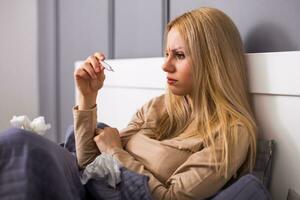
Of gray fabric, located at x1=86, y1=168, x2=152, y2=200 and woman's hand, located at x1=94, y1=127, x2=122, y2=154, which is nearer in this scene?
gray fabric, located at x1=86, y1=168, x2=152, y2=200

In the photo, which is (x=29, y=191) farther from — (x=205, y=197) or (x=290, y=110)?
(x=290, y=110)

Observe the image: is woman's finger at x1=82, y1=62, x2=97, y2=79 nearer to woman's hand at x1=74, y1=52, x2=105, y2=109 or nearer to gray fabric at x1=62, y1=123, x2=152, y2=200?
woman's hand at x1=74, y1=52, x2=105, y2=109

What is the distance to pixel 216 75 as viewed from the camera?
0.95 meters

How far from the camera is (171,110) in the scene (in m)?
1.09

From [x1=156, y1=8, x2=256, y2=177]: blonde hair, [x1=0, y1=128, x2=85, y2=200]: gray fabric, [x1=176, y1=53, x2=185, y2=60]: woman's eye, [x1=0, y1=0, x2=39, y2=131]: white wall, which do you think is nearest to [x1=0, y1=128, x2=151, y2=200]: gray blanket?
[x1=0, y1=128, x2=85, y2=200]: gray fabric

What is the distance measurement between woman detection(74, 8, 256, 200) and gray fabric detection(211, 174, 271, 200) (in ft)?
0.23

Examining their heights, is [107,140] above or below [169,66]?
below

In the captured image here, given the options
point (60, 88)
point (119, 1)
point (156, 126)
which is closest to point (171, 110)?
point (156, 126)

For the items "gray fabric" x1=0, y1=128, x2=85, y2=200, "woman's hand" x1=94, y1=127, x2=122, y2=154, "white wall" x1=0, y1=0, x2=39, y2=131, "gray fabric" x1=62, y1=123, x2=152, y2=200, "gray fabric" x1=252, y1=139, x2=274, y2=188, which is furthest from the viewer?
"white wall" x1=0, y1=0, x2=39, y2=131

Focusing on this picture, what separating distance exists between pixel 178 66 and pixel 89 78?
27cm

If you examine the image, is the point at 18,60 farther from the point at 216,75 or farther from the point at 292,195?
the point at 292,195

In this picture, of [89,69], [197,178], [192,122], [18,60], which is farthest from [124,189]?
[18,60]

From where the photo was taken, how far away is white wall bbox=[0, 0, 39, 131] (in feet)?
7.33

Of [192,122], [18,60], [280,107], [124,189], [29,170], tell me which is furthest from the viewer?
[18,60]
